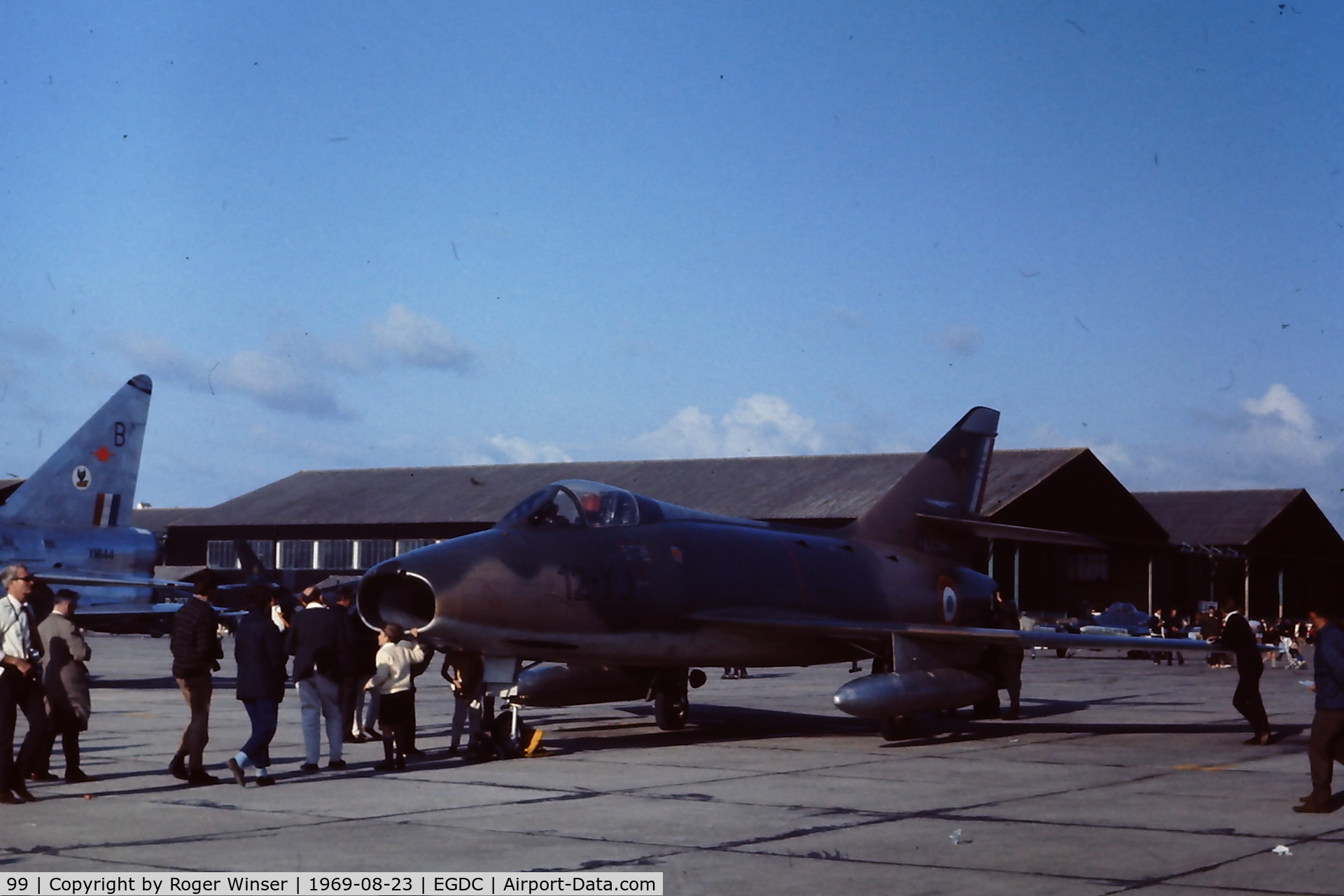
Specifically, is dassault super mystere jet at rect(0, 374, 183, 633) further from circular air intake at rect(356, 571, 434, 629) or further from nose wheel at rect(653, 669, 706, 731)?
circular air intake at rect(356, 571, 434, 629)

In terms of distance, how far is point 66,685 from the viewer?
13.1 meters

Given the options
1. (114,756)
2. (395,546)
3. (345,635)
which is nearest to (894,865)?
(345,635)

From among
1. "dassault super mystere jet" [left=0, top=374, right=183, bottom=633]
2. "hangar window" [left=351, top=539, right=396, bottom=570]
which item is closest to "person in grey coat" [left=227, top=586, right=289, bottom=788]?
"dassault super mystere jet" [left=0, top=374, right=183, bottom=633]

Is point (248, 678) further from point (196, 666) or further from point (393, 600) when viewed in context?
point (393, 600)

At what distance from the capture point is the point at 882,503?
2289cm

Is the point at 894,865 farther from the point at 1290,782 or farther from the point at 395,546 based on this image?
the point at 395,546

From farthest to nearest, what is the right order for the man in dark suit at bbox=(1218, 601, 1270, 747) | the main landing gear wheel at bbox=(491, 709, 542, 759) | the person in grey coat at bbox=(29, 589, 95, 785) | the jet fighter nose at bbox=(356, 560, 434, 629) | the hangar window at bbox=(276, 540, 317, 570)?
the hangar window at bbox=(276, 540, 317, 570) → the man in dark suit at bbox=(1218, 601, 1270, 747) → the main landing gear wheel at bbox=(491, 709, 542, 759) → the jet fighter nose at bbox=(356, 560, 434, 629) → the person in grey coat at bbox=(29, 589, 95, 785)

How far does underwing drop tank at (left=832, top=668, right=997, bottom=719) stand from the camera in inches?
675

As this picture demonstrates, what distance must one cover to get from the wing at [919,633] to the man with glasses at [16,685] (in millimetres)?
7853

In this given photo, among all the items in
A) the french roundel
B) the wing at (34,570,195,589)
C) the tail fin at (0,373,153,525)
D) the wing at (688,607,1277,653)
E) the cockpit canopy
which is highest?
the tail fin at (0,373,153,525)

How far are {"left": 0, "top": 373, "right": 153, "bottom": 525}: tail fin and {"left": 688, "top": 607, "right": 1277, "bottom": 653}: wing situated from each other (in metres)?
16.3

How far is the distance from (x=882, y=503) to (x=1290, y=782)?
31.6ft

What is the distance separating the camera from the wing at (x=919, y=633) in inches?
711

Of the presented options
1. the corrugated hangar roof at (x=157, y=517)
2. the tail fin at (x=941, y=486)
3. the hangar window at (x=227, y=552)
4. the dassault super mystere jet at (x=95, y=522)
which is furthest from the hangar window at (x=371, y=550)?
the tail fin at (x=941, y=486)
